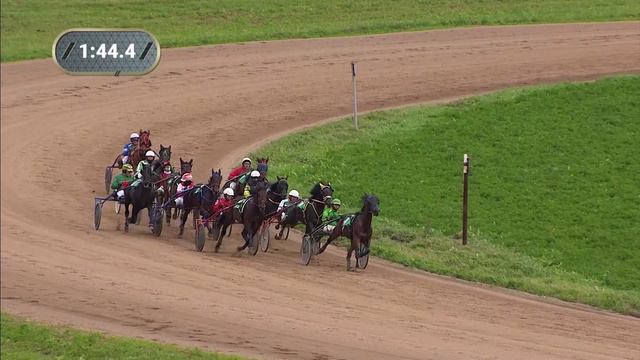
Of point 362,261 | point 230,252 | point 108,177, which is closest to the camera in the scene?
point 362,261

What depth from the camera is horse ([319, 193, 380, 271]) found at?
85.9 feet

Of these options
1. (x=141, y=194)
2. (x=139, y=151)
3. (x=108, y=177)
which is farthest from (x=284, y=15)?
(x=141, y=194)

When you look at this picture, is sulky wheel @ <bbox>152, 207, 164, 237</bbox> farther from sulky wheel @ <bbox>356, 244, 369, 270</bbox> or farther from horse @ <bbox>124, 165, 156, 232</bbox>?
sulky wheel @ <bbox>356, 244, 369, 270</bbox>

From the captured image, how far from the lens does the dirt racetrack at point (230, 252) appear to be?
21.3 meters

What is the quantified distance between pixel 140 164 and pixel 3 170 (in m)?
7.02

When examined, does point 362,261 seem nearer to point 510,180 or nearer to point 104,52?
point 104,52

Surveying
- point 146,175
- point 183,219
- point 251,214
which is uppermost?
point 146,175

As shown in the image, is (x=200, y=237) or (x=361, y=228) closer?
(x=361, y=228)

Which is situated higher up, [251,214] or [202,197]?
[202,197]

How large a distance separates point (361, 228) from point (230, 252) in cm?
296

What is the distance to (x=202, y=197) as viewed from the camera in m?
28.2

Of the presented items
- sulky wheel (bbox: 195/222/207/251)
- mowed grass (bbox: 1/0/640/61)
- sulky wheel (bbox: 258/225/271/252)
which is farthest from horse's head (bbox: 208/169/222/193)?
mowed grass (bbox: 1/0/640/61)

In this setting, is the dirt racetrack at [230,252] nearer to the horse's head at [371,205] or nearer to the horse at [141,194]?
the horse at [141,194]

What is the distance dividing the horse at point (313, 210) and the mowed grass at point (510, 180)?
5.45 ft
